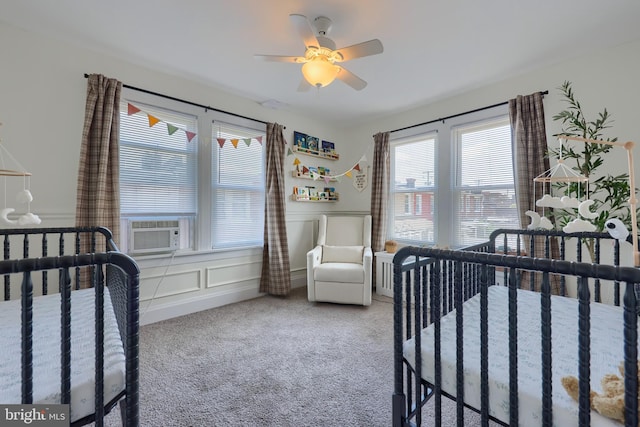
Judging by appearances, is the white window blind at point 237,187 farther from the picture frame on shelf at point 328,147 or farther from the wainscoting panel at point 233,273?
the picture frame on shelf at point 328,147

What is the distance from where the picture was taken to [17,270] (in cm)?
72

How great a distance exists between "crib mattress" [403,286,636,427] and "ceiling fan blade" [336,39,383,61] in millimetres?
1606

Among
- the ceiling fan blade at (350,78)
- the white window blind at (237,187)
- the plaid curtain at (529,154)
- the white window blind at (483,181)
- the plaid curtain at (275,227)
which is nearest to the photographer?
the ceiling fan blade at (350,78)

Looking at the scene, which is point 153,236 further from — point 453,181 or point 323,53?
point 453,181

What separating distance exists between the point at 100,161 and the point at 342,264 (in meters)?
2.54

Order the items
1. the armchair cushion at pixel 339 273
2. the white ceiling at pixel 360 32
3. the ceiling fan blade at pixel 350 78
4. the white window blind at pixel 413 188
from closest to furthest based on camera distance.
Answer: the white ceiling at pixel 360 32 → the ceiling fan blade at pixel 350 78 → the armchair cushion at pixel 339 273 → the white window blind at pixel 413 188

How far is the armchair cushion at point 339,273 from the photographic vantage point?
3.08m

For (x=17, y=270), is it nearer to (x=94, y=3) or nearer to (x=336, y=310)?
(x=94, y=3)

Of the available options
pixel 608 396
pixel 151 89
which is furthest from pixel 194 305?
pixel 608 396

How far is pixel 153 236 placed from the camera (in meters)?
2.72

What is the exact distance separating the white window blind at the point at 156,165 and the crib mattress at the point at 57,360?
153cm

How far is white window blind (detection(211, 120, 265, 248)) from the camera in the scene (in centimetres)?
321

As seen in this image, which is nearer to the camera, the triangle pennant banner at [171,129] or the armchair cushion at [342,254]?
the triangle pennant banner at [171,129]

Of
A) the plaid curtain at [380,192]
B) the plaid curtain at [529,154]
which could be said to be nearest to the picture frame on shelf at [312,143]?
the plaid curtain at [380,192]
